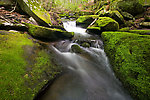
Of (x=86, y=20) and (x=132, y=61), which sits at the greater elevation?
(x=86, y=20)

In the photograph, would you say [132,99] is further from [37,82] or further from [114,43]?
[37,82]

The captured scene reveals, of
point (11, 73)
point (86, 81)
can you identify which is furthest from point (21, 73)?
point (86, 81)

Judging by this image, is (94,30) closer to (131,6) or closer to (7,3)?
(7,3)

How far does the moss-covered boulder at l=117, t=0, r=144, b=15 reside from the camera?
36.1 feet

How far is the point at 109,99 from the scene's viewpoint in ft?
9.00

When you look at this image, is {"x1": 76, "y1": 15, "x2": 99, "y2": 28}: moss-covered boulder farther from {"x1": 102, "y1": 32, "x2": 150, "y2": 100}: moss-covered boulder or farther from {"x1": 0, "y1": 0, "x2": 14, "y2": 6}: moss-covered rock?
{"x1": 0, "y1": 0, "x2": 14, "y2": 6}: moss-covered rock

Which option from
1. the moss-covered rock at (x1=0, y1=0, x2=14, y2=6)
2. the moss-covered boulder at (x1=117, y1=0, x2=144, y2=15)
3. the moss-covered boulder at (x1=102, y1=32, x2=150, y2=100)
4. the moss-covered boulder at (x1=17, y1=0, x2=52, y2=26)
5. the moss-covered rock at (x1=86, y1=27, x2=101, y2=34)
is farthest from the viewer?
the moss-covered boulder at (x1=117, y1=0, x2=144, y2=15)

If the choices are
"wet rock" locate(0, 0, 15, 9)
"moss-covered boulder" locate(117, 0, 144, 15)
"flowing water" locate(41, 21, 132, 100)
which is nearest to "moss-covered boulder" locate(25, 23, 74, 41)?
"flowing water" locate(41, 21, 132, 100)

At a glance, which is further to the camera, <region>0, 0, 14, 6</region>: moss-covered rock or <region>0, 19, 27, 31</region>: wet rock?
<region>0, 0, 14, 6</region>: moss-covered rock

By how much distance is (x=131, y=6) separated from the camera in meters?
11.0

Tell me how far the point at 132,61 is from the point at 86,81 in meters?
2.02

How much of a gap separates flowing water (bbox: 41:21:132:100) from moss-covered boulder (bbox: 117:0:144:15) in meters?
10.5

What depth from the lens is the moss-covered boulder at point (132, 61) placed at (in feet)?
8.47

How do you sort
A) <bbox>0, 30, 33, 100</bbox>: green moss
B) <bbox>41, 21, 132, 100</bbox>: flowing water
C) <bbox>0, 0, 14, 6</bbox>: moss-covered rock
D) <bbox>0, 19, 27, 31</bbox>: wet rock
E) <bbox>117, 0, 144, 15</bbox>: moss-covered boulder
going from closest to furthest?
<bbox>0, 30, 33, 100</bbox>: green moss → <bbox>41, 21, 132, 100</bbox>: flowing water → <bbox>0, 19, 27, 31</bbox>: wet rock → <bbox>0, 0, 14, 6</bbox>: moss-covered rock → <bbox>117, 0, 144, 15</bbox>: moss-covered boulder
